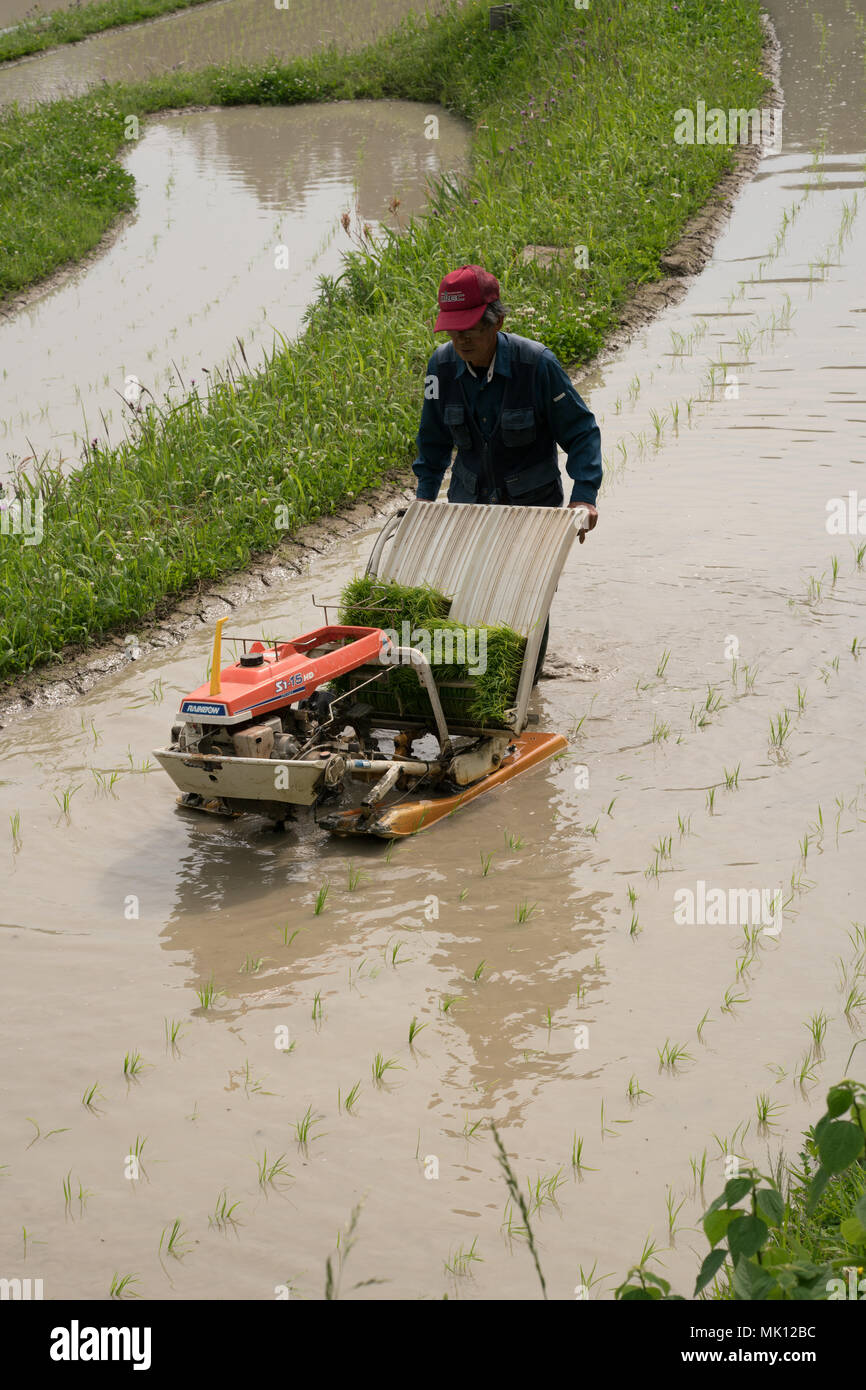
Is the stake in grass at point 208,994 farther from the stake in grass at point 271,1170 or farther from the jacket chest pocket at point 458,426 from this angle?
the jacket chest pocket at point 458,426

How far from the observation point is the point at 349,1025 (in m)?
3.79

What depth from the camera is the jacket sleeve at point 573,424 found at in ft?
17.2

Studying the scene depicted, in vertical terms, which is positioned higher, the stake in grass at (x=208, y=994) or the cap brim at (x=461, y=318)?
the cap brim at (x=461, y=318)

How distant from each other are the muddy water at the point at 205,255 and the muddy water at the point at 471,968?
416 cm

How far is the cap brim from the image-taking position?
4.96 m

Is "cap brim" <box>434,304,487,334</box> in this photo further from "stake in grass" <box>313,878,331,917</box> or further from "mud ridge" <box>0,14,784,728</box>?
"mud ridge" <box>0,14,784,728</box>

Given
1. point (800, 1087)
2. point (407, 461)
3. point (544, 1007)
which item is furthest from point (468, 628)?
point (407, 461)

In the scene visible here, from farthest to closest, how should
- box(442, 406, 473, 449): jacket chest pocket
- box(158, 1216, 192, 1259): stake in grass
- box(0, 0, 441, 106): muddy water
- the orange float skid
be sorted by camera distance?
1. box(0, 0, 441, 106): muddy water
2. box(442, 406, 473, 449): jacket chest pocket
3. the orange float skid
4. box(158, 1216, 192, 1259): stake in grass

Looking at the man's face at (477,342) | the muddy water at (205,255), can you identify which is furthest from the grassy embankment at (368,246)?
the man's face at (477,342)

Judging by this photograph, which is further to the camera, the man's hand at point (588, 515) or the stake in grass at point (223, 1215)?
the man's hand at point (588, 515)

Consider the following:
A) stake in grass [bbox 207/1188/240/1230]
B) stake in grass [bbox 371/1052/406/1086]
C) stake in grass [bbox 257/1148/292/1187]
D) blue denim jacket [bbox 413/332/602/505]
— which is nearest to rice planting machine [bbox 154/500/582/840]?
blue denim jacket [bbox 413/332/602/505]

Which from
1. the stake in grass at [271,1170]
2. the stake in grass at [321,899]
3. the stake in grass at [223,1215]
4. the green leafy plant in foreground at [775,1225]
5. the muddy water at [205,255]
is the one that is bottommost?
the stake in grass at [223,1215]

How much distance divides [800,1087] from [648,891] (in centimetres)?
108

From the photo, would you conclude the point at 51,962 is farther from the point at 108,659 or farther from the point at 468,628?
the point at 108,659
